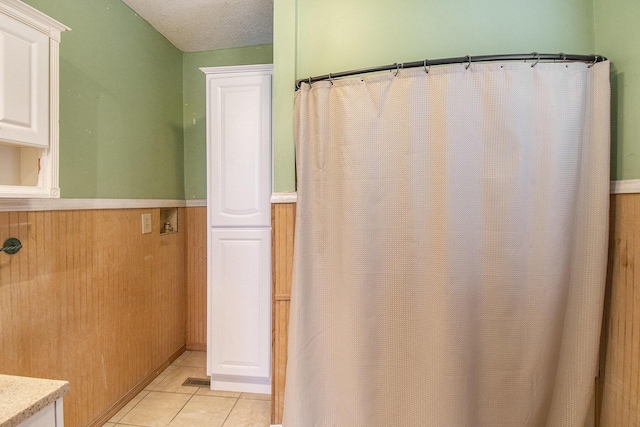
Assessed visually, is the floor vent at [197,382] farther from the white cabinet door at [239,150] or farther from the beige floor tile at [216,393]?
the white cabinet door at [239,150]

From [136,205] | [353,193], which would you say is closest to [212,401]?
[136,205]

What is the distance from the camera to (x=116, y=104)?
1.84 meters

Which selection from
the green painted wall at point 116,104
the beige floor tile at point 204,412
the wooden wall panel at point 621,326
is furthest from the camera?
the beige floor tile at point 204,412

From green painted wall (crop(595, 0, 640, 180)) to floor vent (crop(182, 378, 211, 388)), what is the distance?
2580mm

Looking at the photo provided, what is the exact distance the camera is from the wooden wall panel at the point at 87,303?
4.34 feet

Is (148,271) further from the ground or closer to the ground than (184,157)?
closer to the ground

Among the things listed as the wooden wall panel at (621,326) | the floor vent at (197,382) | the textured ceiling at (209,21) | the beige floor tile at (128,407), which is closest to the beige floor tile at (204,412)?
the floor vent at (197,382)

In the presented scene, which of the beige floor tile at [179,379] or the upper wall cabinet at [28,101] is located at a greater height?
the upper wall cabinet at [28,101]

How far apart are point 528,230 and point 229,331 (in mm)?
1762

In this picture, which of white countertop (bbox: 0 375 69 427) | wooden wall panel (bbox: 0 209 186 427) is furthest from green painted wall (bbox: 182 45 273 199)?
white countertop (bbox: 0 375 69 427)

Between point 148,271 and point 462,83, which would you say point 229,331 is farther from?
point 462,83

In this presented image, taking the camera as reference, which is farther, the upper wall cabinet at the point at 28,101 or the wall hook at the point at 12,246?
the wall hook at the point at 12,246

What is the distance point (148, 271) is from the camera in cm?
211

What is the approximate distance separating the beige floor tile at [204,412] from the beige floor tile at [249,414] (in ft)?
0.14
